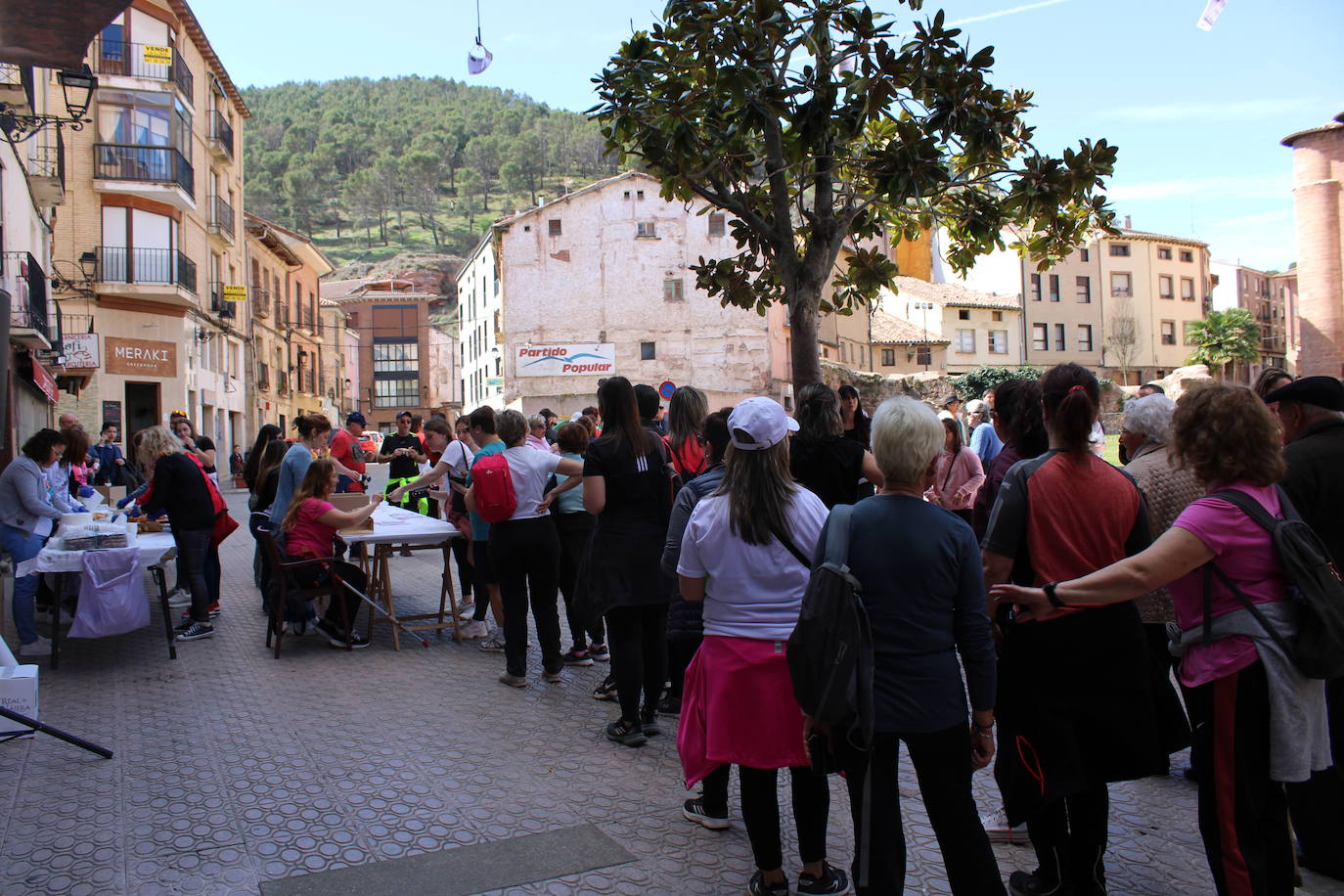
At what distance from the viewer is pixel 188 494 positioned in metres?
8.11

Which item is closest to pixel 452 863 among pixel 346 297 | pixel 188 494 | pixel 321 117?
pixel 188 494

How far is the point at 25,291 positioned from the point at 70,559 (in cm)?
1199

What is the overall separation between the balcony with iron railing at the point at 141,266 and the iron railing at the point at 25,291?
11.8 m

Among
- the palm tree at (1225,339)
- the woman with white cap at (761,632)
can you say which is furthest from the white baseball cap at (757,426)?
the palm tree at (1225,339)

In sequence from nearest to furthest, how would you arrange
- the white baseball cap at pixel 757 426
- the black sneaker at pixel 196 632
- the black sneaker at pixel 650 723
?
1. the white baseball cap at pixel 757 426
2. the black sneaker at pixel 650 723
3. the black sneaker at pixel 196 632

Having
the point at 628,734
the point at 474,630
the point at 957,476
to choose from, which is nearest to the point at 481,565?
the point at 474,630

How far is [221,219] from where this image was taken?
3525 centimetres

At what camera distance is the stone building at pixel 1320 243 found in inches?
1620

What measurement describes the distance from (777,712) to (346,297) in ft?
292

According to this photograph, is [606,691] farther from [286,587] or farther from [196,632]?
[196,632]

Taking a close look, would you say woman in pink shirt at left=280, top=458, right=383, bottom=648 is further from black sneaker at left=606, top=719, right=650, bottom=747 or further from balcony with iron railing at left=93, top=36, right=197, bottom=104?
balcony with iron railing at left=93, top=36, right=197, bottom=104

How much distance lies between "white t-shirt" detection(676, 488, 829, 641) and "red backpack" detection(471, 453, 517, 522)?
Result: 289 centimetres

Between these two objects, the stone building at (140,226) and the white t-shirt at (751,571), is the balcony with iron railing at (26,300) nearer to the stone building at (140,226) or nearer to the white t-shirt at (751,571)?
the stone building at (140,226)

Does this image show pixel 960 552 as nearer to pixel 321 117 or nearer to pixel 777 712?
pixel 777 712
